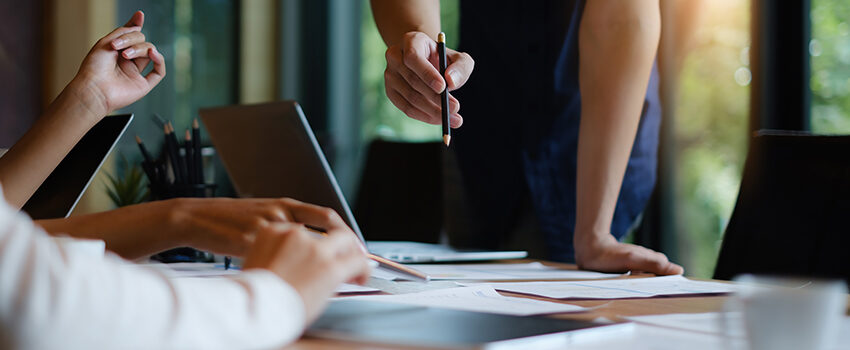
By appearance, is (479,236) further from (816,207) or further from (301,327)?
(301,327)

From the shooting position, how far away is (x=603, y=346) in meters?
0.58

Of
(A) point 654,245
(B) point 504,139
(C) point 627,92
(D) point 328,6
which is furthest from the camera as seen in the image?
(D) point 328,6

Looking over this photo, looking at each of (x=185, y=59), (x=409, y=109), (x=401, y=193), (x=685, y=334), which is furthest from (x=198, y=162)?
(x=185, y=59)

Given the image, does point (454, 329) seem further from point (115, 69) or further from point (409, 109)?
point (115, 69)

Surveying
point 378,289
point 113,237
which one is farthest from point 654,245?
point 113,237

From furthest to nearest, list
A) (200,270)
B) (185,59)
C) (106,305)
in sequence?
(185,59), (200,270), (106,305)

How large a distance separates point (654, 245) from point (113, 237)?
220 centimetres

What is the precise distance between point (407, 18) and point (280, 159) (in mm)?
427

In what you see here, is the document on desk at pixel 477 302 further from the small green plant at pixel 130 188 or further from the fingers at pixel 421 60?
the small green plant at pixel 130 188

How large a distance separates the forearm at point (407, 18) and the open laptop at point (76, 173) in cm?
55

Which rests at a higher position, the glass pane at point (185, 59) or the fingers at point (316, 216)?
the glass pane at point (185, 59)

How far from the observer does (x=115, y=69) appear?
1.30m

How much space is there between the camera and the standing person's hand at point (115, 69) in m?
1.24

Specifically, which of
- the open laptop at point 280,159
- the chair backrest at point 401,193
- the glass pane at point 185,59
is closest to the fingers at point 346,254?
the open laptop at point 280,159
